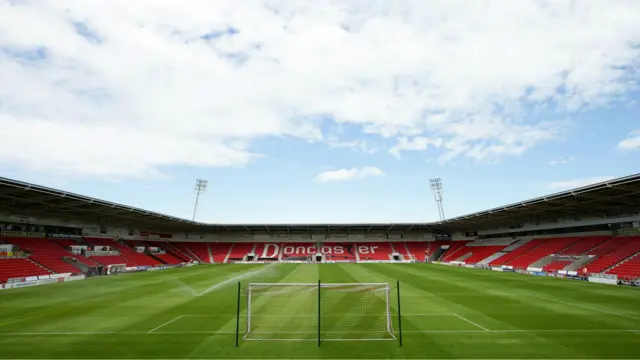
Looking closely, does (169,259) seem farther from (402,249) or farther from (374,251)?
(402,249)

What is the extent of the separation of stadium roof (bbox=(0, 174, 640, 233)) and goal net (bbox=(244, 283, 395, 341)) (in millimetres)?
22267

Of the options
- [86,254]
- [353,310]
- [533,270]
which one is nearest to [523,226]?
[533,270]

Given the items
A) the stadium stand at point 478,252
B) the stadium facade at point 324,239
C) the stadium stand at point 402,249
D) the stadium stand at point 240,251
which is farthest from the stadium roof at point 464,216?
the stadium stand at point 402,249

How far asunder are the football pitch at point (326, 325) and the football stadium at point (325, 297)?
96 millimetres

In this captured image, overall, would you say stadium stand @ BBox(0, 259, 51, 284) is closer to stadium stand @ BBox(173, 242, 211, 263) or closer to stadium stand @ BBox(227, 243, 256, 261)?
stadium stand @ BBox(173, 242, 211, 263)

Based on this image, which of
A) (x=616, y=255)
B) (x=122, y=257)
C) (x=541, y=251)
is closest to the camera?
(x=616, y=255)

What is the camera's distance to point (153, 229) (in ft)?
202

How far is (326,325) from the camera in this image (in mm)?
13703

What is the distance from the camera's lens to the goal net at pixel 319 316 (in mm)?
12234

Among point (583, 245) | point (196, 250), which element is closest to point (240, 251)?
point (196, 250)

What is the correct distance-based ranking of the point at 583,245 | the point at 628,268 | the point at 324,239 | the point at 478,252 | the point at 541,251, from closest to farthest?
the point at 628,268, the point at 583,245, the point at 541,251, the point at 478,252, the point at 324,239

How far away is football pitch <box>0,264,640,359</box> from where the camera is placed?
10555mm

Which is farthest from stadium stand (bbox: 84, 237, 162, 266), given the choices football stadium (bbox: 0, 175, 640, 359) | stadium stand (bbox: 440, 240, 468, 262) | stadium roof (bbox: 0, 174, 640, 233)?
stadium stand (bbox: 440, 240, 468, 262)

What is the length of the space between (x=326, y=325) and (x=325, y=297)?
657 cm
